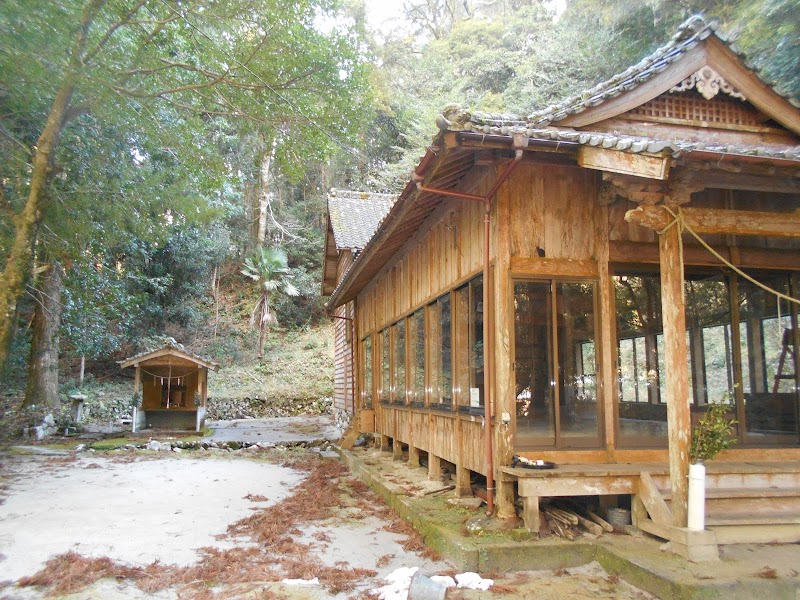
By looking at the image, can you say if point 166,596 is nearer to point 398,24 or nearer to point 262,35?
point 262,35

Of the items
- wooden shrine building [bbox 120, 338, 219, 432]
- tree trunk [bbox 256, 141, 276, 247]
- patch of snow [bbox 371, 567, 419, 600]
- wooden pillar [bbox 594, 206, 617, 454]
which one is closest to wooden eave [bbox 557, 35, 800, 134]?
wooden pillar [bbox 594, 206, 617, 454]

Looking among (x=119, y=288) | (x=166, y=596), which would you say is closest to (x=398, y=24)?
(x=119, y=288)

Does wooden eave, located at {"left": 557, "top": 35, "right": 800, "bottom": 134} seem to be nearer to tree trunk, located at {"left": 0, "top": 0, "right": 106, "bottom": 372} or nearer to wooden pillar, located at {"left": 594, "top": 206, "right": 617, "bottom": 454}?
wooden pillar, located at {"left": 594, "top": 206, "right": 617, "bottom": 454}

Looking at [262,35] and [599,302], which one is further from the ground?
[262,35]

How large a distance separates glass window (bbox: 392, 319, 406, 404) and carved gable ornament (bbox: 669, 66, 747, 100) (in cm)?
597

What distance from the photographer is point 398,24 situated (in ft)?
140

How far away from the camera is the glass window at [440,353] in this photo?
790 cm

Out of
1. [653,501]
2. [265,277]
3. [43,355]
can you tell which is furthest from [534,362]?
[265,277]

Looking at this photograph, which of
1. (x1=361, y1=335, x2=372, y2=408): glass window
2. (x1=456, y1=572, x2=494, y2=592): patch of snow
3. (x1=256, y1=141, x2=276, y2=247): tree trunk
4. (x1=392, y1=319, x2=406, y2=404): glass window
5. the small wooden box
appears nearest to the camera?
→ (x1=456, y1=572, x2=494, y2=592): patch of snow

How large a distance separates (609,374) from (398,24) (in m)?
42.2

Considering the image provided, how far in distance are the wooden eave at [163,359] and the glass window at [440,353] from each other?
1169cm

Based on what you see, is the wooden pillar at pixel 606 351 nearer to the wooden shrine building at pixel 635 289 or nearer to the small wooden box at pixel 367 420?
the wooden shrine building at pixel 635 289

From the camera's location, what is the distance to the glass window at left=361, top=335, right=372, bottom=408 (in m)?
14.3

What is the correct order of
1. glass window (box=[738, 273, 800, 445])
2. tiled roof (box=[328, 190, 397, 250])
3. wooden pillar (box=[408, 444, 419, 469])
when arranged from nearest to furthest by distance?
1. glass window (box=[738, 273, 800, 445])
2. wooden pillar (box=[408, 444, 419, 469])
3. tiled roof (box=[328, 190, 397, 250])
